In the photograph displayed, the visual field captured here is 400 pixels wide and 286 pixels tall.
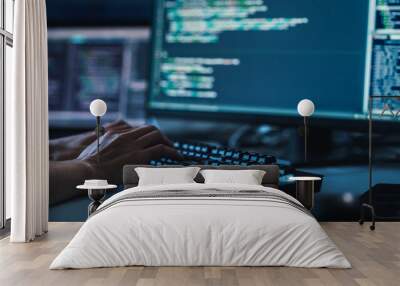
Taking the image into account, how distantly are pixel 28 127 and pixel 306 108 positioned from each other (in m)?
3.11

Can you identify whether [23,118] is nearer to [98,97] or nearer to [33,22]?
[33,22]

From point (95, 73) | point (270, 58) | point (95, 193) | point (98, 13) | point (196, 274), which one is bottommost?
point (196, 274)

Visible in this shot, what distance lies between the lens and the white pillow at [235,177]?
6.38 m

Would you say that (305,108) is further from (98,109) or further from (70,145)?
(70,145)

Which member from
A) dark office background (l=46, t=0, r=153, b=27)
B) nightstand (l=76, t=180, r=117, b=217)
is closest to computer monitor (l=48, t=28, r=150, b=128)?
dark office background (l=46, t=0, r=153, b=27)

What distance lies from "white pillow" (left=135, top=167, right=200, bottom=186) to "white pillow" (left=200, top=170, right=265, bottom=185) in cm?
22

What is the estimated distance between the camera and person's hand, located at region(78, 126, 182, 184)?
7.19 metres

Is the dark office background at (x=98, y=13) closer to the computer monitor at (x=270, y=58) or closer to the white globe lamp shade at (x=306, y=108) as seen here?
the computer monitor at (x=270, y=58)

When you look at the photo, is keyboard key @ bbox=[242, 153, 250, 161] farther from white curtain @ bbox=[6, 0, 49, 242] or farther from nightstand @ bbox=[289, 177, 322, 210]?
white curtain @ bbox=[6, 0, 49, 242]

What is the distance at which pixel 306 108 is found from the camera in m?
6.72

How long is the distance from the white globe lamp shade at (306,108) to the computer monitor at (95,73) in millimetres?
1973

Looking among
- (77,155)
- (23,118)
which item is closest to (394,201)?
(77,155)

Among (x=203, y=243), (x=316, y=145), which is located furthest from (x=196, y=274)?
(x=316, y=145)

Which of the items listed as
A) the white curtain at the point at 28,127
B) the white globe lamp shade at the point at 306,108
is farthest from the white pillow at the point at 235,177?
the white curtain at the point at 28,127
